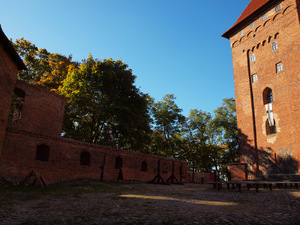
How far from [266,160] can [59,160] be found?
61.4ft

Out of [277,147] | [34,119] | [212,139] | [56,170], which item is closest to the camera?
[56,170]

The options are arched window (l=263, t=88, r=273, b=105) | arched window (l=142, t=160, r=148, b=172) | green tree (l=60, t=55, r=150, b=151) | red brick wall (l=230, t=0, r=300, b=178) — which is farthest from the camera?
arched window (l=263, t=88, r=273, b=105)

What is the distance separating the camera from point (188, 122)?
1550 inches

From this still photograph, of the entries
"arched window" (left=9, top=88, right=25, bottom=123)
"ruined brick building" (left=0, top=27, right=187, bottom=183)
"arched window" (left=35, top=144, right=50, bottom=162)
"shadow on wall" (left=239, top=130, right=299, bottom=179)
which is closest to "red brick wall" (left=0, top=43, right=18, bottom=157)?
"ruined brick building" (left=0, top=27, right=187, bottom=183)

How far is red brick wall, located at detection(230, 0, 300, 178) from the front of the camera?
20297 millimetres

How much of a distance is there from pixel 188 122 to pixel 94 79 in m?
21.7

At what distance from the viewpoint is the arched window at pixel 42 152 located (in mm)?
13352

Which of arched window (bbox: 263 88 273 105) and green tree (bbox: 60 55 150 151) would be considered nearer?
green tree (bbox: 60 55 150 151)

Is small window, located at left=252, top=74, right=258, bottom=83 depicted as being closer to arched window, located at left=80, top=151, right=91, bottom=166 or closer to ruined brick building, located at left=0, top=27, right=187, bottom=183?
ruined brick building, located at left=0, top=27, right=187, bottom=183

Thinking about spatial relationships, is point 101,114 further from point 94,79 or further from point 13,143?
point 13,143

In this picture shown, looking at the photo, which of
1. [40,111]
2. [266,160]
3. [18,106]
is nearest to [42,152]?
[40,111]

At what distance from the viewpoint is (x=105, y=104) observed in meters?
22.4

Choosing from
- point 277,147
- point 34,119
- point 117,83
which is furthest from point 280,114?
point 34,119

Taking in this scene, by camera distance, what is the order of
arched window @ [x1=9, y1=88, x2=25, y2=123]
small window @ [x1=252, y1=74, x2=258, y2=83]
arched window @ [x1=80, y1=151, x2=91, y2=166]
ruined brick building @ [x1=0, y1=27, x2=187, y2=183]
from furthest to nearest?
small window @ [x1=252, y1=74, x2=258, y2=83]
arched window @ [x1=9, y1=88, x2=25, y2=123]
arched window @ [x1=80, y1=151, x2=91, y2=166]
ruined brick building @ [x1=0, y1=27, x2=187, y2=183]
